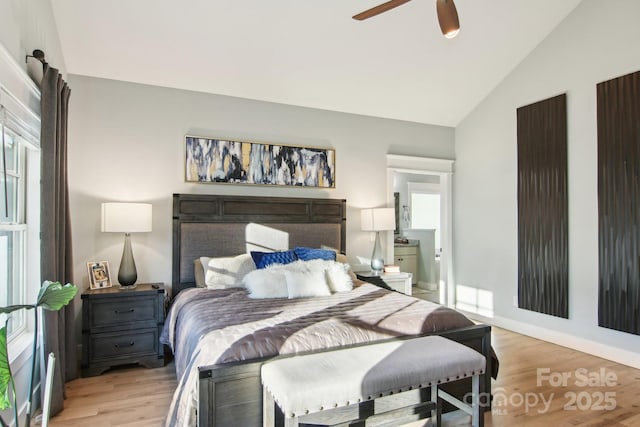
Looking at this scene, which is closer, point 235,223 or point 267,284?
point 267,284

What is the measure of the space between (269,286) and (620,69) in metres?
3.71

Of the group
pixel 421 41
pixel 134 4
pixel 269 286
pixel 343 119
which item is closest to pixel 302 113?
pixel 343 119

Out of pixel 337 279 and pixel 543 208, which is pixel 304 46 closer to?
pixel 337 279

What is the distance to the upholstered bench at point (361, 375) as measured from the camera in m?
1.68

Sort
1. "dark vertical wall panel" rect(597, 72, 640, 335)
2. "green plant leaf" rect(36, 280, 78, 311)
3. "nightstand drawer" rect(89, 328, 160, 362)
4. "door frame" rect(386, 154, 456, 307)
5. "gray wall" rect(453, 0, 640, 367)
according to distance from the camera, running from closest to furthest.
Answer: "green plant leaf" rect(36, 280, 78, 311) → "nightstand drawer" rect(89, 328, 160, 362) → "dark vertical wall panel" rect(597, 72, 640, 335) → "gray wall" rect(453, 0, 640, 367) → "door frame" rect(386, 154, 456, 307)

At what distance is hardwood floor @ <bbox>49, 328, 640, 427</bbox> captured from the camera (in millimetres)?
2498

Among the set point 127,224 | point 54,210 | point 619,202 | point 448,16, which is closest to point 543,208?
point 619,202

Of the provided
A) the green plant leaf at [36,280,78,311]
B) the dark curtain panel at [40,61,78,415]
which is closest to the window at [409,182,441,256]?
the dark curtain panel at [40,61,78,415]

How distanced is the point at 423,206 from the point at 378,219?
3.38 metres

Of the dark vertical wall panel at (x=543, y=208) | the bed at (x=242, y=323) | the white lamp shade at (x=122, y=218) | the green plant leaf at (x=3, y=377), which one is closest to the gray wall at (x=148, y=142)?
the bed at (x=242, y=323)

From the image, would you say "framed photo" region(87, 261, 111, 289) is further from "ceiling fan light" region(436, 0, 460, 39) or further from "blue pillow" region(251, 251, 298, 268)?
"ceiling fan light" region(436, 0, 460, 39)

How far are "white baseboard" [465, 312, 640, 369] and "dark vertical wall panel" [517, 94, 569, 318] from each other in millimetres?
217

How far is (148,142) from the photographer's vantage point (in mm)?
3852

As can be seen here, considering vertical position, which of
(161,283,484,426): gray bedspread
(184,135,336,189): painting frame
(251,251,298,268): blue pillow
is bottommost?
A: (161,283,484,426): gray bedspread
